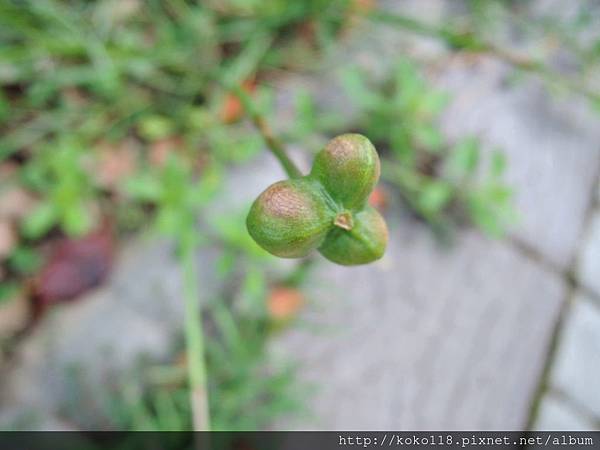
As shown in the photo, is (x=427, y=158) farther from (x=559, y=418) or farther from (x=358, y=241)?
(x=358, y=241)

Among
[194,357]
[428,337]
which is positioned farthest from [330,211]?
[428,337]

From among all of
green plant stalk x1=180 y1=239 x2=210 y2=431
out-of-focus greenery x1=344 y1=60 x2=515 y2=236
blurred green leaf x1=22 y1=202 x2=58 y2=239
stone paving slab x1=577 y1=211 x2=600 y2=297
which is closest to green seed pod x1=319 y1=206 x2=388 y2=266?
green plant stalk x1=180 y1=239 x2=210 y2=431

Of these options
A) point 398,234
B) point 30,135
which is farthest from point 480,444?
point 30,135

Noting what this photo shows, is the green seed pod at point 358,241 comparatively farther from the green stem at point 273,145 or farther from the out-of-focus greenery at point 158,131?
the out-of-focus greenery at point 158,131

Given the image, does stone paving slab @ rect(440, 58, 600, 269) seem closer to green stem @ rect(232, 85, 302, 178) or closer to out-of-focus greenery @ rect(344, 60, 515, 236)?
out-of-focus greenery @ rect(344, 60, 515, 236)

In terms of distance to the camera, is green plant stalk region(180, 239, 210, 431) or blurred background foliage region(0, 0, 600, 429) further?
blurred background foliage region(0, 0, 600, 429)

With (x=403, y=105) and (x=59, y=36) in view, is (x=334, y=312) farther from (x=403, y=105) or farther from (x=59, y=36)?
(x=59, y=36)
